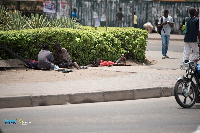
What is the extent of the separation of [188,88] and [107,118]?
1962 millimetres

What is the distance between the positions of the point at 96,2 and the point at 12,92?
1144 inches

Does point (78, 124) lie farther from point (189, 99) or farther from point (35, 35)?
point (35, 35)

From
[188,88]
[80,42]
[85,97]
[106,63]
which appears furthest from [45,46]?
[188,88]

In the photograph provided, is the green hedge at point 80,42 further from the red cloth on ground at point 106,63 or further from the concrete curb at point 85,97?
the concrete curb at point 85,97

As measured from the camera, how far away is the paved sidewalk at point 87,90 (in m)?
9.49

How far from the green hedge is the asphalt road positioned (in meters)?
5.40

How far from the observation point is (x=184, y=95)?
30.3 ft

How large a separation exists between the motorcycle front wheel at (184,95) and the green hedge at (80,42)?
624 centimetres

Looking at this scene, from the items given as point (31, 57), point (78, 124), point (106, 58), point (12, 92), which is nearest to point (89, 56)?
point (106, 58)

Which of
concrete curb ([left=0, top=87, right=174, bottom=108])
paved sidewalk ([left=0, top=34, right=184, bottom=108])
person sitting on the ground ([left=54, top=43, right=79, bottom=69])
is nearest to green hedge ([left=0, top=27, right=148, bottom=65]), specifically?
person sitting on the ground ([left=54, top=43, right=79, bottom=69])

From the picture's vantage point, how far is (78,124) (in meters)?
7.62

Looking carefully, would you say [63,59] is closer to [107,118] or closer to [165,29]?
[165,29]

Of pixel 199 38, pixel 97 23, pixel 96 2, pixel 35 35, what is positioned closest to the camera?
pixel 199 38

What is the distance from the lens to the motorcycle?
9109 mm
